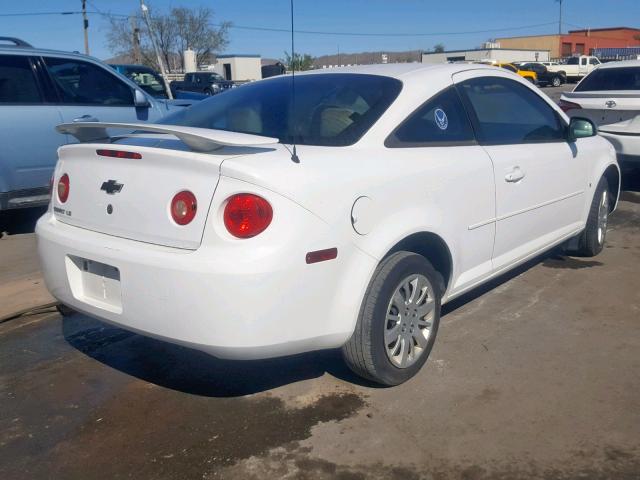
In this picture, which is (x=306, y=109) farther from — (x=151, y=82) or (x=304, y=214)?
(x=151, y=82)

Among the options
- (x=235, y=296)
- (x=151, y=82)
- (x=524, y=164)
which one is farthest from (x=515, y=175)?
(x=151, y=82)

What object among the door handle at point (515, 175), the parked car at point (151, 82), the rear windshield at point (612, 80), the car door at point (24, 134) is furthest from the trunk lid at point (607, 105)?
the parked car at point (151, 82)

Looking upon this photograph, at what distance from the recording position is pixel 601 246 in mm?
5805

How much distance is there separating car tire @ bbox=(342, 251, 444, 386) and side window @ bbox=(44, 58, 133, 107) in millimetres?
5069

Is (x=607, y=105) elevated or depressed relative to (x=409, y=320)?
elevated

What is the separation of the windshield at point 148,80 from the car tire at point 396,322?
10.2m

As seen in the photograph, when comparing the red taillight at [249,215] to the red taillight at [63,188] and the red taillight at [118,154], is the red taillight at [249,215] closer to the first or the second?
the red taillight at [118,154]

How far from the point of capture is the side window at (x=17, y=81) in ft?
21.9

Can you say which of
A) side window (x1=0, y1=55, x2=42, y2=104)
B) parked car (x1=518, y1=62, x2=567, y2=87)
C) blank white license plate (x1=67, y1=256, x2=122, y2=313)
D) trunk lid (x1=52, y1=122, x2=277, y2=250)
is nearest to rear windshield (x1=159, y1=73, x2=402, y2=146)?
trunk lid (x1=52, y1=122, x2=277, y2=250)

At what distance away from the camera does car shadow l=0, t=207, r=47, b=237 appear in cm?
723

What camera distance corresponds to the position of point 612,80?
9109 mm

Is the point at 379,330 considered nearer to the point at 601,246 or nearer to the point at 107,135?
the point at 107,135

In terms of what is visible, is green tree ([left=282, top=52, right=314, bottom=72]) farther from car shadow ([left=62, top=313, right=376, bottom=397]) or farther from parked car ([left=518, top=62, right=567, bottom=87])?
parked car ([left=518, top=62, right=567, bottom=87])

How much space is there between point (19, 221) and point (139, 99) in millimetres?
1970
